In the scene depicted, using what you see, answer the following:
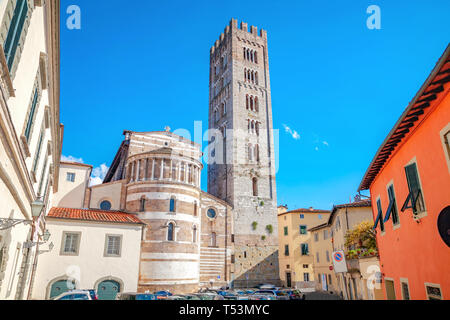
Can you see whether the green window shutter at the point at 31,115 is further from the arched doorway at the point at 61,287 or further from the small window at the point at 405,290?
the arched doorway at the point at 61,287

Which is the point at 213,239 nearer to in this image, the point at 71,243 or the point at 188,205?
the point at 188,205

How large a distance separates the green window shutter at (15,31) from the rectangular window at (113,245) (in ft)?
69.3

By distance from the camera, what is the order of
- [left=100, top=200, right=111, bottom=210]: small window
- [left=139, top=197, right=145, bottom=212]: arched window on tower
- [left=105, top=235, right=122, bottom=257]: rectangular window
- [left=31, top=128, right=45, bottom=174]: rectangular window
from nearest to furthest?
[left=31, top=128, right=45, bottom=174]: rectangular window < [left=105, top=235, right=122, bottom=257]: rectangular window < [left=139, top=197, right=145, bottom=212]: arched window on tower < [left=100, top=200, right=111, bottom=210]: small window

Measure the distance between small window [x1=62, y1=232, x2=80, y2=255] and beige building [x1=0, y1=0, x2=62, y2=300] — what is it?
12.7 meters

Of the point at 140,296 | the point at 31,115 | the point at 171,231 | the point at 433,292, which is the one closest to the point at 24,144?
the point at 31,115

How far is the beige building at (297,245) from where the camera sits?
45.7 metres

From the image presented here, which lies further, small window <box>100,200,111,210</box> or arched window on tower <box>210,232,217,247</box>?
arched window on tower <box>210,232,217,247</box>

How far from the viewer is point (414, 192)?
913 cm

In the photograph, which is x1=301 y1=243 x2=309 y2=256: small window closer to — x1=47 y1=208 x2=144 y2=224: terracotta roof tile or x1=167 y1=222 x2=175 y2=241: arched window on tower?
x1=167 y1=222 x2=175 y2=241: arched window on tower

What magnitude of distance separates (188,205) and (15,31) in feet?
92.0

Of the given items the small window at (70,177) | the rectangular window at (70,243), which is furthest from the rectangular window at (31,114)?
the small window at (70,177)

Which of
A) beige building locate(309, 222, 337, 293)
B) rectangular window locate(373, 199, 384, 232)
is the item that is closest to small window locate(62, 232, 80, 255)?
rectangular window locate(373, 199, 384, 232)

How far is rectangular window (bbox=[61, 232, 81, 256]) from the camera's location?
2369 centimetres

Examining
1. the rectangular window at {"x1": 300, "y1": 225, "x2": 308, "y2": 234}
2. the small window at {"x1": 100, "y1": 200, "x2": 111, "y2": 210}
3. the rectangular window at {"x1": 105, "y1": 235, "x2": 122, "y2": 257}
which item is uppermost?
the small window at {"x1": 100, "y1": 200, "x2": 111, "y2": 210}
